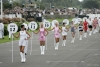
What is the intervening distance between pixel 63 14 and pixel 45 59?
6483 centimetres

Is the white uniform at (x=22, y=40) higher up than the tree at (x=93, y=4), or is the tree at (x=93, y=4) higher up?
the white uniform at (x=22, y=40)

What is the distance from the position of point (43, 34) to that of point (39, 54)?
118cm

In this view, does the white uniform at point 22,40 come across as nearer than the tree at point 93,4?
Yes

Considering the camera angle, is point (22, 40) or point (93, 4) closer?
point (22, 40)

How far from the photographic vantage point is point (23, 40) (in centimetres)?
2025

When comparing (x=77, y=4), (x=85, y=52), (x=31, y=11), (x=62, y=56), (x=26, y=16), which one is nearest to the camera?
(x=62, y=56)

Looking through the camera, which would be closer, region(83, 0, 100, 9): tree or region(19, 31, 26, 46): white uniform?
region(19, 31, 26, 46): white uniform

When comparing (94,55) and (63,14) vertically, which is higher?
(94,55)

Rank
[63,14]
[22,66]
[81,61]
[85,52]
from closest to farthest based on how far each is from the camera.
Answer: [22,66] → [81,61] → [85,52] → [63,14]

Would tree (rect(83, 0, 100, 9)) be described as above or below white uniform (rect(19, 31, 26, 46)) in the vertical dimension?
below

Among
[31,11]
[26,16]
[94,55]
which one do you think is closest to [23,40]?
[94,55]

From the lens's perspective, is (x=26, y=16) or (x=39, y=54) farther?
(x=26, y=16)

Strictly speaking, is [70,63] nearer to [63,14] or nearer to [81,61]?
[81,61]

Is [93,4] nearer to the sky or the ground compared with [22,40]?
nearer to the ground
